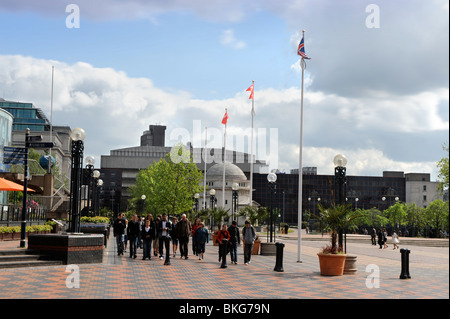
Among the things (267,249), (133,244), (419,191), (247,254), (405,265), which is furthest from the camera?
(419,191)

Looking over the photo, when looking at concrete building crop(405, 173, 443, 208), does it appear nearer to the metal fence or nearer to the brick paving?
the metal fence

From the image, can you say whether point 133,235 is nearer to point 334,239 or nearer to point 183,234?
point 183,234

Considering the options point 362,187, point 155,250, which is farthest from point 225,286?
point 362,187

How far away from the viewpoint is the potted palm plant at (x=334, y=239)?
1669cm

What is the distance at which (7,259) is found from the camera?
16.5 meters

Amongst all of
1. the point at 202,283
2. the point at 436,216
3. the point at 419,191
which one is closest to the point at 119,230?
the point at 202,283

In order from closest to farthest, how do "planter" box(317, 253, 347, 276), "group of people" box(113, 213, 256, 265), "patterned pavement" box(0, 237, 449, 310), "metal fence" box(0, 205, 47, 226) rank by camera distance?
1. "patterned pavement" box(0, 237, 449, 310)
2. "planter" box(317, 253, 347, 276)
3. "group of people" box(113, 213, 256, 265)
4. "metal fence" box(0, 205, 47, 226)

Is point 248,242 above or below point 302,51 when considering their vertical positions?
below

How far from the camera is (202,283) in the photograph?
14125mm

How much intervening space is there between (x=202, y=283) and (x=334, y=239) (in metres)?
5.31

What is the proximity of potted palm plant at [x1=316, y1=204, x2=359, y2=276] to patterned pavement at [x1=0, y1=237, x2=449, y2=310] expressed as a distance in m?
0.43

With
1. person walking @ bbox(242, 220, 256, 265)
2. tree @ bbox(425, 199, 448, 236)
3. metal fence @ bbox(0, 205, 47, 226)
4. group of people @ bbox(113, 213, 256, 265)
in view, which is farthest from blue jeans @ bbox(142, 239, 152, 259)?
tree @ bbox(425, 199, 448, 236)

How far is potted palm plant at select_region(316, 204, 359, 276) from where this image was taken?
54.7 ft
